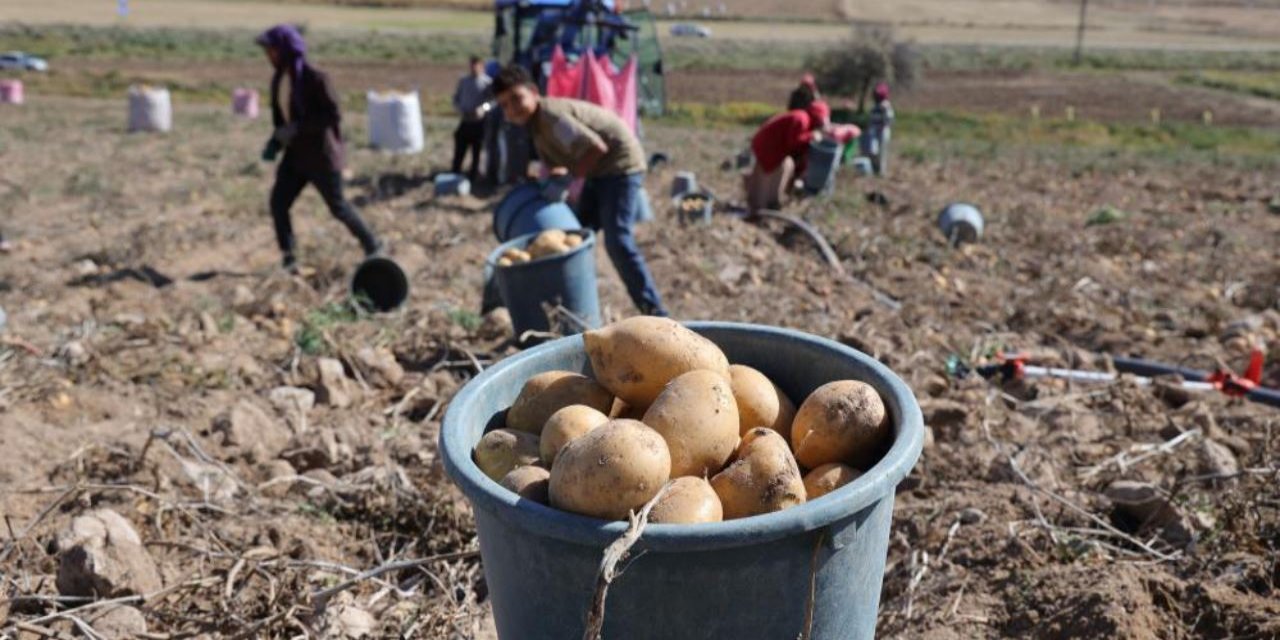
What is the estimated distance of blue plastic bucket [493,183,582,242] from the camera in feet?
17.0

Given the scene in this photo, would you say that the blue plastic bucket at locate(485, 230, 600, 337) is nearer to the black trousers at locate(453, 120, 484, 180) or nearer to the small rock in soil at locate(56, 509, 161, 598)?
the small rock in soil at locate(56, 509, 161, 598)

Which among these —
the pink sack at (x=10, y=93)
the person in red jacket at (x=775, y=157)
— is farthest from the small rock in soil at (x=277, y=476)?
the pink sack at (x=10, y=93)

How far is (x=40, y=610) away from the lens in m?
2.65

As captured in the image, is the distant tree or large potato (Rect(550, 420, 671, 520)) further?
the distant tree

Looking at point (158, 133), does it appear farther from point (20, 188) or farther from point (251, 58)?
point (251, 58)

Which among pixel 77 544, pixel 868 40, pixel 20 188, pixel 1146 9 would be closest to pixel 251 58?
pixel 868 40

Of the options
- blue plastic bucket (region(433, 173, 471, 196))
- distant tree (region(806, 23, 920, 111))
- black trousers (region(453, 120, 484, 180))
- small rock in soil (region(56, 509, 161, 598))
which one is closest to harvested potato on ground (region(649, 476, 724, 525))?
small rock in soil (region(56, 509, 161, 598))

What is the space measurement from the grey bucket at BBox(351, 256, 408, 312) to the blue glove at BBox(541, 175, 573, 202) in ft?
3.45

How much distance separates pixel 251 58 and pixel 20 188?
2787 cm

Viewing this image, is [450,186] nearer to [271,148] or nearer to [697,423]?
[271,148]

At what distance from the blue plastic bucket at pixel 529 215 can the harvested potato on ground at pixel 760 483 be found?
3.48m

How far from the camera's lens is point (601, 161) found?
16.4 ft

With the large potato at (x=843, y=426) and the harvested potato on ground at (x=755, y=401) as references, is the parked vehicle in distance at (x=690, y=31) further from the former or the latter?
the large potato at (x=843, y=426)

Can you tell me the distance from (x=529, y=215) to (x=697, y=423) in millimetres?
3639
